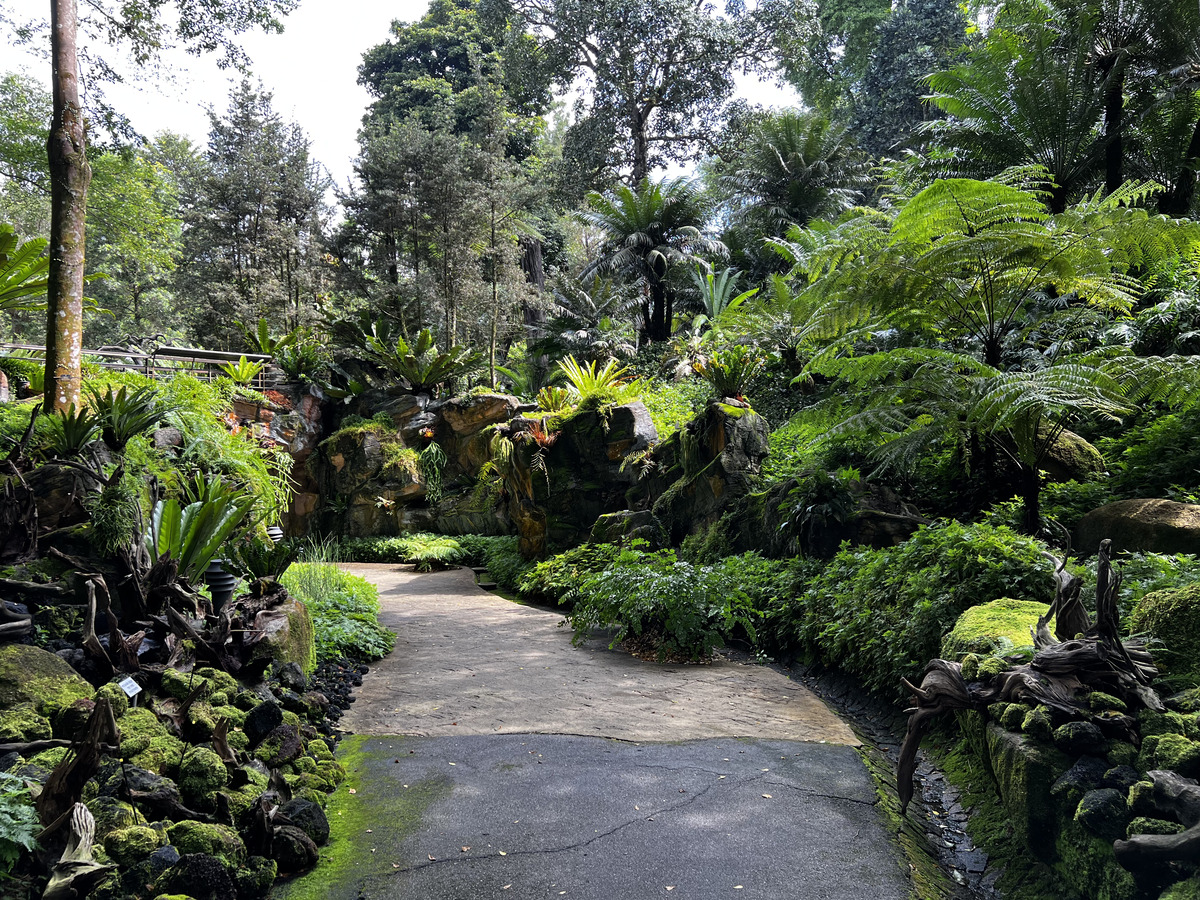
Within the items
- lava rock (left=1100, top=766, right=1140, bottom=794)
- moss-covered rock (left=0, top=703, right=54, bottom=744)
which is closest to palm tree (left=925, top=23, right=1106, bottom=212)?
lava rock (left=1100, top=766, right=1140, bottom=794)

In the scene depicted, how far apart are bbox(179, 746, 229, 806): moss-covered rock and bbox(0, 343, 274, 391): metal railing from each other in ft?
21.5

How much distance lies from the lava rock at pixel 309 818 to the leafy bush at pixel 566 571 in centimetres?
493

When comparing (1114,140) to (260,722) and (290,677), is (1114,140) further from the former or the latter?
(260,722)

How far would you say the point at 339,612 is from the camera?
21.9 feet

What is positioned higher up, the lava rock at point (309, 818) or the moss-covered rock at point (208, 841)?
the moss-covered rock at point (208, 841)

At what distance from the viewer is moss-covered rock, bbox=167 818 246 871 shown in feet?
7.76

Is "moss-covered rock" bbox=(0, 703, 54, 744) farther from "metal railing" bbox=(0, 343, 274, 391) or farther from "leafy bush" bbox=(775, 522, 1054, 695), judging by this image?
"metal railing" bbox=(0, 343, 274, 391)

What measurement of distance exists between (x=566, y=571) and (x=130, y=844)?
6.55 meters

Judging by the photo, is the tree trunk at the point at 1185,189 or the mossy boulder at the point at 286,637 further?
the tree trunk at the point at 1185,189

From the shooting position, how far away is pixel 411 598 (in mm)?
9445

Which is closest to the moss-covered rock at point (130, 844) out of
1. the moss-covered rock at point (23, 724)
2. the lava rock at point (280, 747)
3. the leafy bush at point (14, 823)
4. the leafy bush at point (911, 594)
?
the leafy bush at point (14, 823)

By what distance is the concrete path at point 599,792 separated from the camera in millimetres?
2551

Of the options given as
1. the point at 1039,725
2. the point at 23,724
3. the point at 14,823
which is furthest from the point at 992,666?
the point at 23,724

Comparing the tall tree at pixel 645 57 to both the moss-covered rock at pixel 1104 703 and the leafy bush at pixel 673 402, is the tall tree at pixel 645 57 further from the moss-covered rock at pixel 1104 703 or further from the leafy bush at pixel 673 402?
the moss-covered rock at pixel 1104 703
